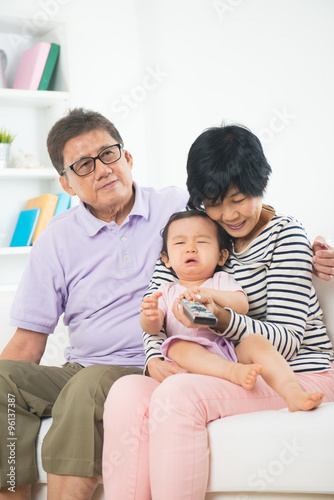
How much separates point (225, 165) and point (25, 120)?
233 centimetres

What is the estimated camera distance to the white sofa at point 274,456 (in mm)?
1275

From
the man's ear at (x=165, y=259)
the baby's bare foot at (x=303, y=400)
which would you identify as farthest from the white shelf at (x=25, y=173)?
the baby's bare foot at (x=303, y=400)

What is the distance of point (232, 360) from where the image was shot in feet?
4.92

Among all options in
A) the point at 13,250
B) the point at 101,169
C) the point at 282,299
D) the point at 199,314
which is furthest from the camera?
the point at 13,250

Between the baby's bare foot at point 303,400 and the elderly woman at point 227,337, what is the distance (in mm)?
97

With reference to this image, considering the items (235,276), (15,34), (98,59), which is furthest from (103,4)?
(235,276)

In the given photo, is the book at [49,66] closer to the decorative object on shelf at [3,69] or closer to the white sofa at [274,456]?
the decorative object on shelf at [3,69]

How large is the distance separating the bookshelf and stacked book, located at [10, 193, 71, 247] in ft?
0.25

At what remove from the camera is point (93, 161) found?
184cm

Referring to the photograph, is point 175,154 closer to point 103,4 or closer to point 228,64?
point 228,64

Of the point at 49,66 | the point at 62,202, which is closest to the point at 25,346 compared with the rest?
the point at 62,202

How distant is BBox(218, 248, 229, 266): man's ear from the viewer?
164cm

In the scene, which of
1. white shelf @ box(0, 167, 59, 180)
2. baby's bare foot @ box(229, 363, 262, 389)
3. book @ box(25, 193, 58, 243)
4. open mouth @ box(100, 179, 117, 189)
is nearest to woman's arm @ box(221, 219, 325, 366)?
baby's bare foot @ box(229, 363, 262, 389)

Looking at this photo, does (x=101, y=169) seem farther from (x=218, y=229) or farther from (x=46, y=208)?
(x=46, y=208)
